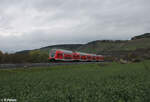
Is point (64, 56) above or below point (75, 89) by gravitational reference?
above

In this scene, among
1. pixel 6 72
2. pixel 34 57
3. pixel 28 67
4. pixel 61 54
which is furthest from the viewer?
pixel 34 57

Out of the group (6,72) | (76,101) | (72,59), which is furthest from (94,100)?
(72,59)

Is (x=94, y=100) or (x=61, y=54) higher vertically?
(x=61, y=54)

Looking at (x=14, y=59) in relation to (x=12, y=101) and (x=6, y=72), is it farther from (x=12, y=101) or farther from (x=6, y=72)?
(x=12, y=101)

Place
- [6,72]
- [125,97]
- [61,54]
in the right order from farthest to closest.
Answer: [61,54] < [6,72] < [125,97]

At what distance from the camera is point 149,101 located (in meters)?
9.47

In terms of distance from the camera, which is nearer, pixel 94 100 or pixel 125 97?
pixel 94 100

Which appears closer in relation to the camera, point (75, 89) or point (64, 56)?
point (75, 89)

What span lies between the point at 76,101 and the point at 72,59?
4206 centimetres

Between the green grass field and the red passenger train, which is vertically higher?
the red passenger train

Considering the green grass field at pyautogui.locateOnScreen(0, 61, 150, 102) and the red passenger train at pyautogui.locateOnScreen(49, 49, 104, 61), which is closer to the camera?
the green grass field at pyautogui.locateOnScreen(0, 61, 150, 102)

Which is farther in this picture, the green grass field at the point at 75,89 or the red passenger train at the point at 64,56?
the red passenger train at the point at 64,56

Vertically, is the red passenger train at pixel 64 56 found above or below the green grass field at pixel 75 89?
above

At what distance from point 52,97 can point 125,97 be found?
461 cm
